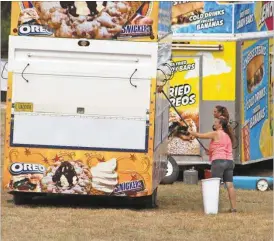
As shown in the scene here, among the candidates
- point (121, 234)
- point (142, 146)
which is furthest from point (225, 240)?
point (142, 146)

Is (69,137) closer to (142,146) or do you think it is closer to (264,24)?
(142,146)

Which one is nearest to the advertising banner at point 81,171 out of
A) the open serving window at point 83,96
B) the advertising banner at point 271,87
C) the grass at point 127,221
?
Result: the open serving window at point 83,96

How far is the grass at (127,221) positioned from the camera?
35.0 ft

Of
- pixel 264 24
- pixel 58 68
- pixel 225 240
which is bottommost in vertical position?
pixel 225 240

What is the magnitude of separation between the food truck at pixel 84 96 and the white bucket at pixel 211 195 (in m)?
0.81

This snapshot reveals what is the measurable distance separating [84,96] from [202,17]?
5.40 meters

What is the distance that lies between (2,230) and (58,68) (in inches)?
108

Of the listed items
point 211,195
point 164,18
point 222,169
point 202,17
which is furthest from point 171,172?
point 164,18

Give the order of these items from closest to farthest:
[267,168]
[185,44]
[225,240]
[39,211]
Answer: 1. [225,240]
2. [39,211]
3. [185,44]
4. [267,168]

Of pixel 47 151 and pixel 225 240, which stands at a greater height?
pixel 47 151

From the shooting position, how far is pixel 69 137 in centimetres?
1274

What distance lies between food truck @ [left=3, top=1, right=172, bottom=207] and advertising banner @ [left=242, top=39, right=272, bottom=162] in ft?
16.3

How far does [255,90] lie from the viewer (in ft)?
58.5

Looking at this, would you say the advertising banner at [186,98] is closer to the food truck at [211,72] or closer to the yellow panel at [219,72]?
the food truck at [211,72]
